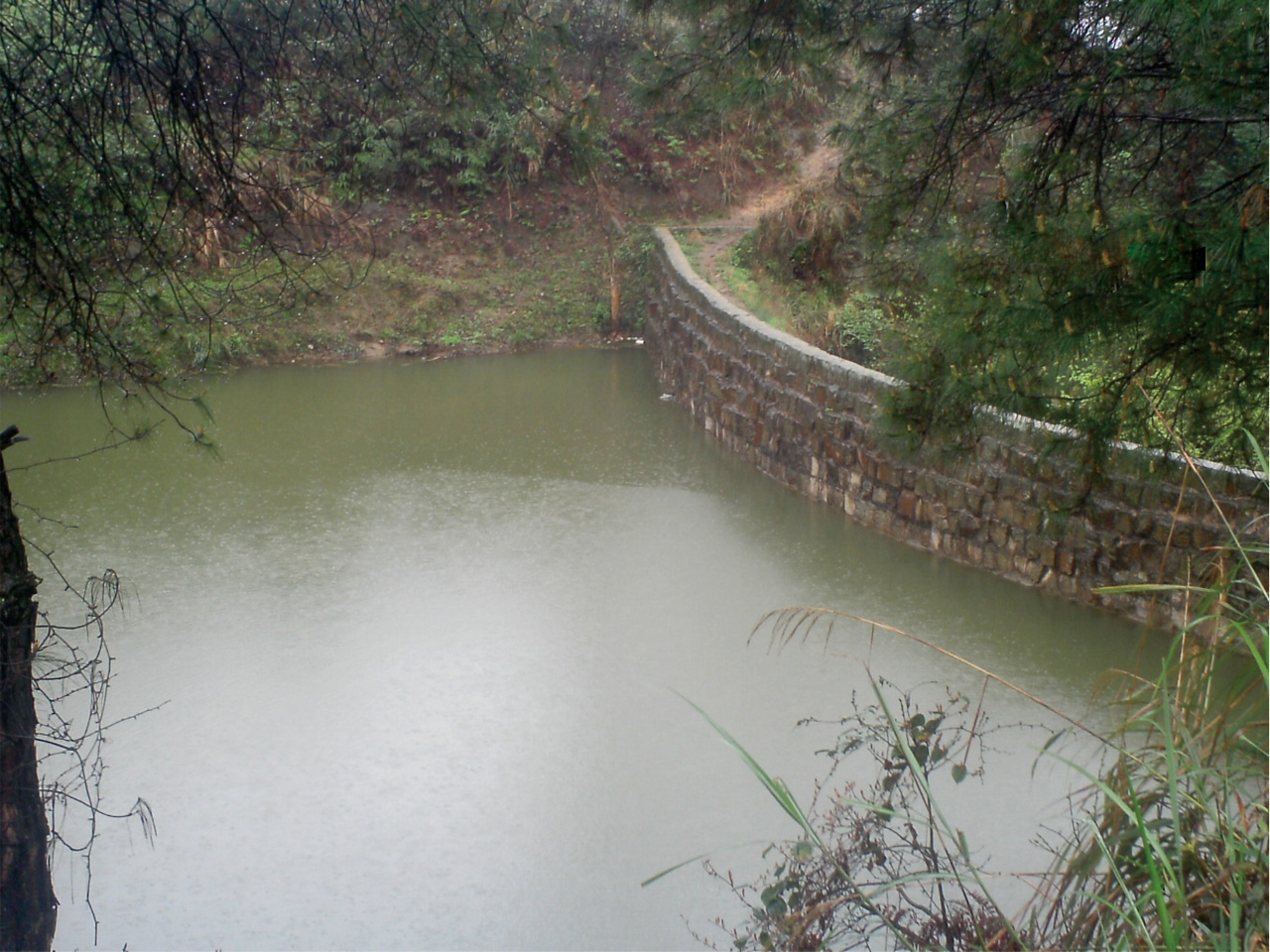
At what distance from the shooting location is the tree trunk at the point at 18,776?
2314 millimetres

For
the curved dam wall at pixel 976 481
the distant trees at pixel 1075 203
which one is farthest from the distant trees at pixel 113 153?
the curved dam wall at pixel 976 481

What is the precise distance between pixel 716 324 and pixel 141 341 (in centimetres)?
551

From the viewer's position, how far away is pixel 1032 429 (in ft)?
13.6

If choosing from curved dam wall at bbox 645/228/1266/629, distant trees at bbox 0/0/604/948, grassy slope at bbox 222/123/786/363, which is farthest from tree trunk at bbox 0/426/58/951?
grassy slope at bbox 222/123/786/363

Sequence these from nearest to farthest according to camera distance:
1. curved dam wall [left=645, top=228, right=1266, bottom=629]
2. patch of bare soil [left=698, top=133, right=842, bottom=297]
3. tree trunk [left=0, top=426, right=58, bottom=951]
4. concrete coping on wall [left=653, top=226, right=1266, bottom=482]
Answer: tree trunk [left=0, top=426, right=58, bottom=951], concrete coping on wall [left=653, top=226, right=1266, bottom=482], curved dam wall [left=645, top=228, right=1266, bottom=629], patch of bare soil [left=698, top=133, right=842, bottom=297]

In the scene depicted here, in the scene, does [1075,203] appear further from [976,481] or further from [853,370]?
[853,370]

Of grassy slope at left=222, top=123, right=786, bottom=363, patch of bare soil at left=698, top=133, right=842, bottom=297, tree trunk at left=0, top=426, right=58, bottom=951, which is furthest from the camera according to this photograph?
grassy slope at left=222, top=123, right=786, bottom=363

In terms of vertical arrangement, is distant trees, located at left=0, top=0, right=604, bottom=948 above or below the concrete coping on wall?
above

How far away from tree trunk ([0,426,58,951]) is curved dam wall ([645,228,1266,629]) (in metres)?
2.07

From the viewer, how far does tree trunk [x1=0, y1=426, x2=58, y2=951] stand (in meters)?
2.31

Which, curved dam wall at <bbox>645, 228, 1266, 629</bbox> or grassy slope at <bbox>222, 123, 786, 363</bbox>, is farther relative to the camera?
grassy slope at <bbox>222, 123, 786, 363</bbox>

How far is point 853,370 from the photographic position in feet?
18.9

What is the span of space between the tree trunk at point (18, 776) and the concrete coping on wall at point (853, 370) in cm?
217

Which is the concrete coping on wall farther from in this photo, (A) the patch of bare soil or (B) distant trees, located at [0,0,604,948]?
(B) distant trees, located at [0,0,604,948]
